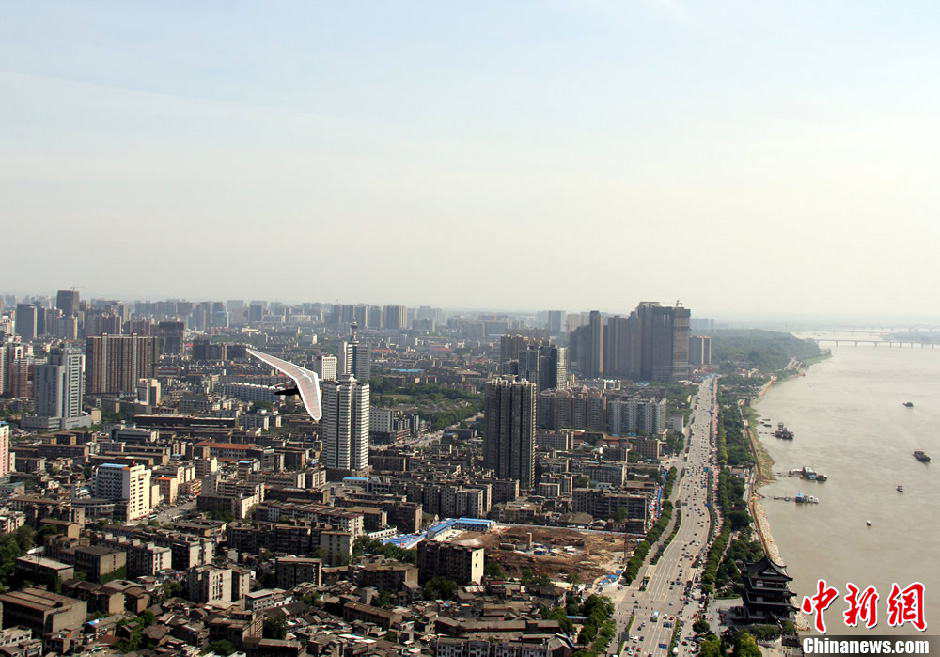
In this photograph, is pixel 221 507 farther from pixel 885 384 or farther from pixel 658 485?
pixel 885 384

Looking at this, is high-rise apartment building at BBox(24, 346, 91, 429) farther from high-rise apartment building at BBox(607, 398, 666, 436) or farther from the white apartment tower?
high-rise apartment building at BBox(607, 398, 666, 436)

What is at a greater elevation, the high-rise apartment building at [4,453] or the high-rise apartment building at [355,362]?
the high-rise apartment building at [355,362]

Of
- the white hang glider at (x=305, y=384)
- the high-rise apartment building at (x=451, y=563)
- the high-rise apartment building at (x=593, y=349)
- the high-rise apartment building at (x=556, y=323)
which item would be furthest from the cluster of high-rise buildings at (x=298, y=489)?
the high-rise apartment building at (x=556, y=323)

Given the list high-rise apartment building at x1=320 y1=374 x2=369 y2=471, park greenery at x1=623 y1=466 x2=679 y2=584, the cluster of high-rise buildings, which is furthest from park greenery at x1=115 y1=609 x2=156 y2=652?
high-rise apartment building at x1=320 y1=374 x2=369 y2=471

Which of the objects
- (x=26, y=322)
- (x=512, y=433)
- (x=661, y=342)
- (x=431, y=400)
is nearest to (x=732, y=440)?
(x=512, y=433)

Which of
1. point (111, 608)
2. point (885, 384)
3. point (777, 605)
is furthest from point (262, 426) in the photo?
point (885, 384)

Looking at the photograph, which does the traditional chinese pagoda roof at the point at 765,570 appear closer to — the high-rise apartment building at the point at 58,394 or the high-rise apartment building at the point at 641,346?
the high-rise apartment building at the point at 58,394
